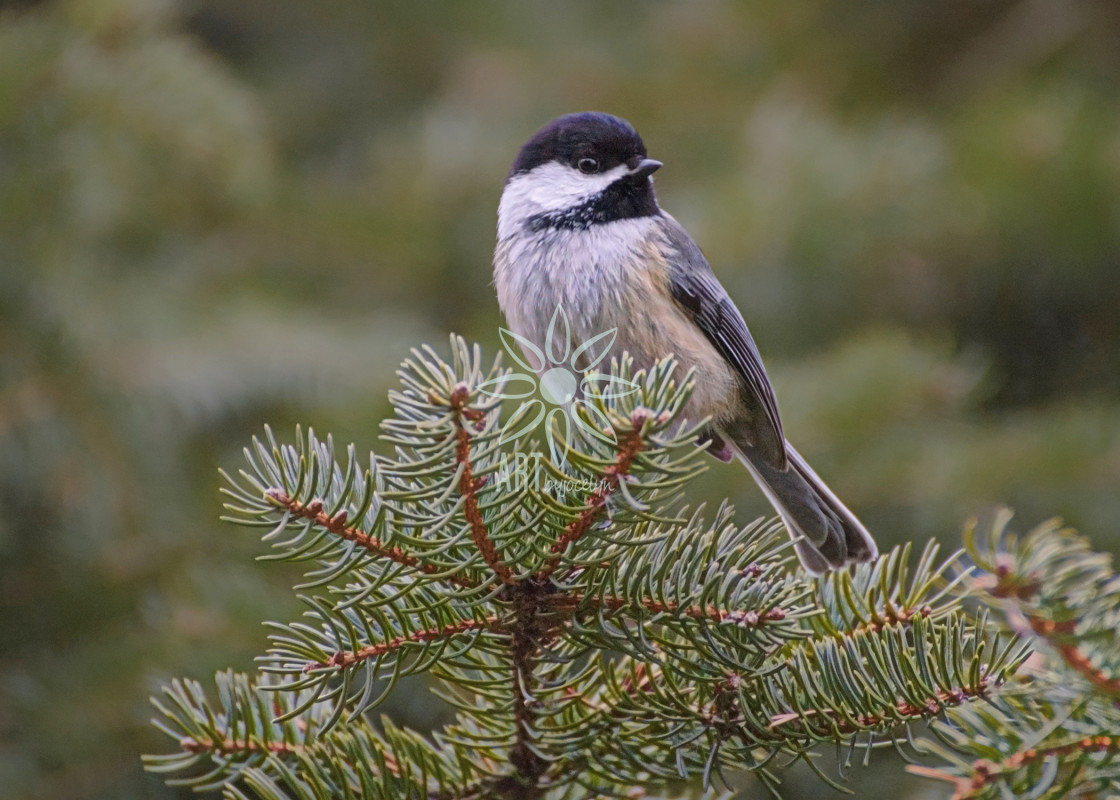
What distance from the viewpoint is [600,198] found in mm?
2264

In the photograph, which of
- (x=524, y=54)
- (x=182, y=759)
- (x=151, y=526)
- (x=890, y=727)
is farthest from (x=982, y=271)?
(x=182, y=759)

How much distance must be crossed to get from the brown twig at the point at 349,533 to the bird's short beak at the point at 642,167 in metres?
1.38

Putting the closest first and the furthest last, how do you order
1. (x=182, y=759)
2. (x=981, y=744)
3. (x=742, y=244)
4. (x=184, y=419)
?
(x=981, y=744), (x=182, y=759), (x=184, y=419), (x=742, y=244)

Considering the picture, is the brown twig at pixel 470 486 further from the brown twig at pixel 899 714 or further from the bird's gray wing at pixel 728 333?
the bird's gray wing at pixel 728 333

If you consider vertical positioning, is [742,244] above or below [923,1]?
below

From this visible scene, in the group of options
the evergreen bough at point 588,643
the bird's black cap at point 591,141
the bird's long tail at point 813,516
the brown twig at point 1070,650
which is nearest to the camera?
the brown twig at point 1070,650

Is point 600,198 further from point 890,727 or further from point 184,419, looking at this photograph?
point 890,727

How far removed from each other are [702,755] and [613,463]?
41 centimetres

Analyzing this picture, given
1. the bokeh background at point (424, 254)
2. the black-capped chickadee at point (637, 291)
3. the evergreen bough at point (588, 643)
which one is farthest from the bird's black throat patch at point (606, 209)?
the evergreen bough at point (588, 643)

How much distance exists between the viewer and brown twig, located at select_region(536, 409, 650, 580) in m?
1.01

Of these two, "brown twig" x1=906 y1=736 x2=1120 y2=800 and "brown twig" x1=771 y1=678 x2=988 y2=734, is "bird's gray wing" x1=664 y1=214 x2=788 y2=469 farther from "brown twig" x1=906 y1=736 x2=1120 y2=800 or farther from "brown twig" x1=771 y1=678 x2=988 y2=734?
"brown twig" x1=906 y1=736 x2=1120 y2=800

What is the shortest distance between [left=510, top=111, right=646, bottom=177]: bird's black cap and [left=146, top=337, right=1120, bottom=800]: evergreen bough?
1.17 metres

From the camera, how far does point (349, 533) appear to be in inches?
42.9

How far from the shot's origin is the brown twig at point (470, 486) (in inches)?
39.0
